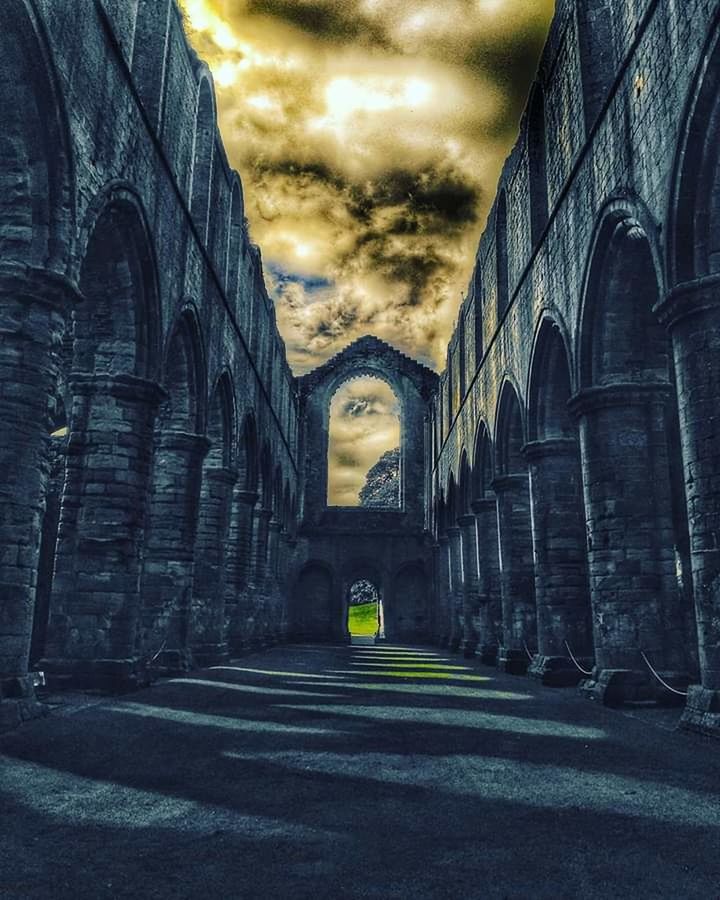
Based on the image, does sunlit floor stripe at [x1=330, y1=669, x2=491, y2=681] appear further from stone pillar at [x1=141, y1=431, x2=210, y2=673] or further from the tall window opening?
the tall window opening

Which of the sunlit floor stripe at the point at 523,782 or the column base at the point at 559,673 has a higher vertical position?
the column base at the point at 559,673

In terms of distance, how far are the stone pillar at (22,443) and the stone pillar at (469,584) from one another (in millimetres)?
12701

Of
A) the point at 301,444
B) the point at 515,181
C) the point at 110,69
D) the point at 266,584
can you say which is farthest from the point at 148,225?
the point at 301,444

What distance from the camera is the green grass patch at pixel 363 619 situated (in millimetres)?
42062

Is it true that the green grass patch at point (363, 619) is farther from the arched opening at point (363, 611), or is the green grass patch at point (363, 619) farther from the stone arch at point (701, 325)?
the stone arch at point (701, 325)


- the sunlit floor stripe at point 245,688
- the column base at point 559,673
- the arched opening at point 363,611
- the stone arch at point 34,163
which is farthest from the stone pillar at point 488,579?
the arched opening at point 363,611

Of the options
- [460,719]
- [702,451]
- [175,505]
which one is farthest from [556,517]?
[175,505]

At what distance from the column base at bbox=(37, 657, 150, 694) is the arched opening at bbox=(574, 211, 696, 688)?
16.9 ft

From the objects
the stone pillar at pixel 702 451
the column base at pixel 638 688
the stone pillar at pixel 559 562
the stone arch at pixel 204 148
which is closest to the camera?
the stone pillar at pixel 702 451

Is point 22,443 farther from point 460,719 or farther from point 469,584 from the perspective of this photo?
point 469,584

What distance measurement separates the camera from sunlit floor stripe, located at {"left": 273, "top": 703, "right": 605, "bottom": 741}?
5836 mm

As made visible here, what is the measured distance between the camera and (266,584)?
19766 millimetres

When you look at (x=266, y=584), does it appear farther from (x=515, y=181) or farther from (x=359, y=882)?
(x=359, y=882)

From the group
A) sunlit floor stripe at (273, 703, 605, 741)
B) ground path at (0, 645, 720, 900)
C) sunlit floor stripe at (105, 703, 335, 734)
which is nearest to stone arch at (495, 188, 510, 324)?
sunlit floor stripe at (273, 703, 605, 741)
